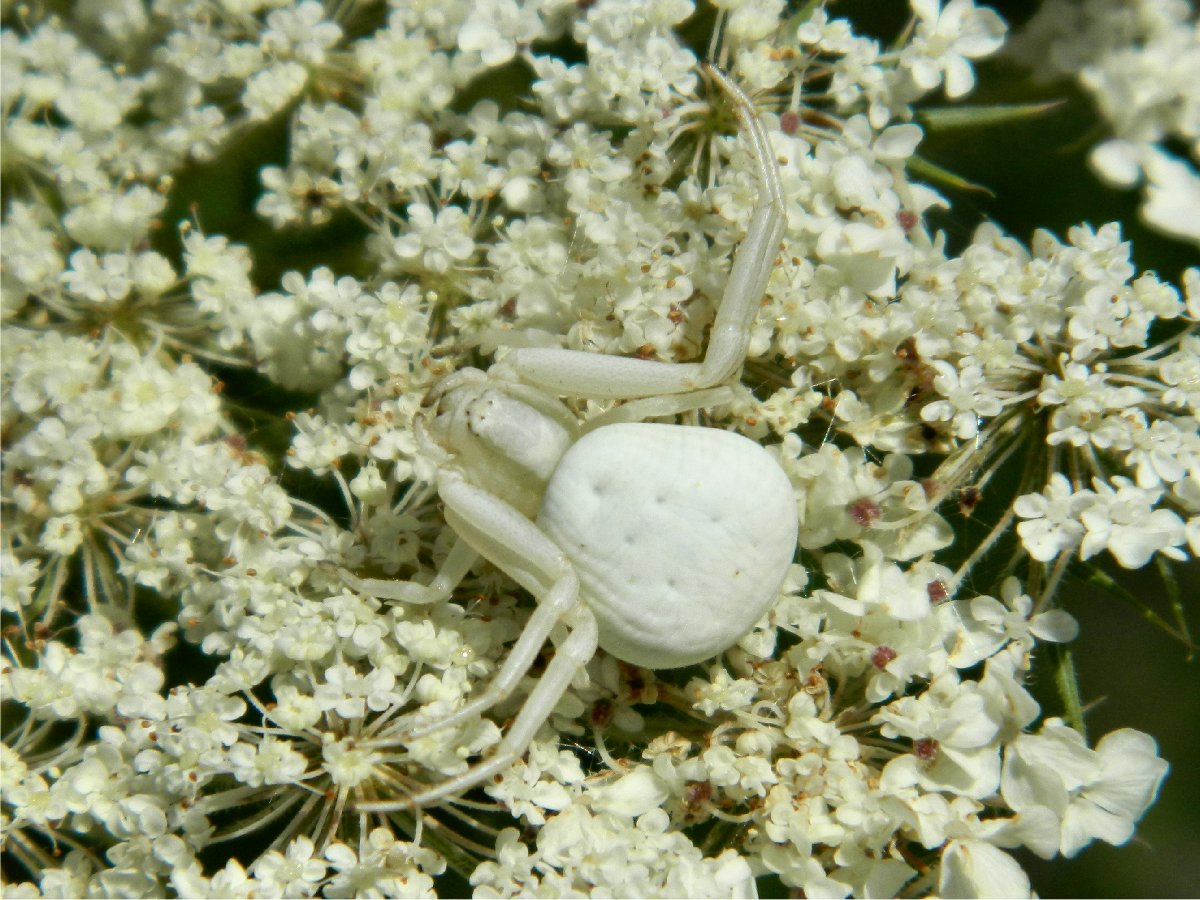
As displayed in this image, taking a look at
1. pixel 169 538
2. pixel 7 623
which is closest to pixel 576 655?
pixel 169 538

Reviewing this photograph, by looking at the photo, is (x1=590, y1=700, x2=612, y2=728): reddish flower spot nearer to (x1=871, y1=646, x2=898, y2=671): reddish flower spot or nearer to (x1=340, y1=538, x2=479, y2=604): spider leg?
(x1=340, y1=538, x2=479, y2=604): spider leg

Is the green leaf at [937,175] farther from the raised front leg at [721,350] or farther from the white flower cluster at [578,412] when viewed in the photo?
the raised front leg at [721,350]

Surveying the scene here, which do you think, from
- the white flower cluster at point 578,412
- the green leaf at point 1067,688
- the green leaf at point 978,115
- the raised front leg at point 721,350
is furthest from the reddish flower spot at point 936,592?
the green leaf at point 978,115

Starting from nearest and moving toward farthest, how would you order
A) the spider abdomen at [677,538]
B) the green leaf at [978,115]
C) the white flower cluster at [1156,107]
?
the white flower cluster at [1156,107] → the spider abdomen at [677,538] → the green leaf at [978,115]

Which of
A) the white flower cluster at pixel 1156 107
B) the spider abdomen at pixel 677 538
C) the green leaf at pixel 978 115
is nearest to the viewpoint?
the white flower cluster at pixel 1156 107

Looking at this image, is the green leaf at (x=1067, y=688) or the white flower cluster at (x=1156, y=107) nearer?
the white flower cluster at (x=1156, y=107)

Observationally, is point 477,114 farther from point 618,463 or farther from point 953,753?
point 953,753

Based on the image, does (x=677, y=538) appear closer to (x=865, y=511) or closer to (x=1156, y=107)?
(x=865, y=511)

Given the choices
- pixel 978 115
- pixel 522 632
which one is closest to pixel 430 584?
pixel 522 632

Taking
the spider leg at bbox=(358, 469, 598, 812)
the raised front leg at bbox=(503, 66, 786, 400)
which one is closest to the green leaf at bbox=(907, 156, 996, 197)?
the raised front leg at bbox=(503, 66, 786, 400)
